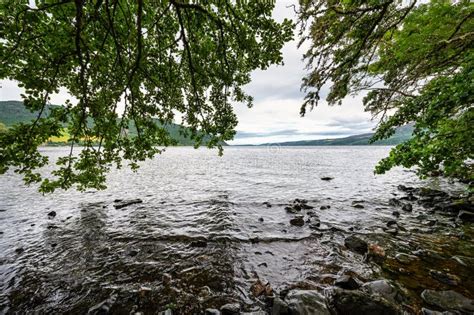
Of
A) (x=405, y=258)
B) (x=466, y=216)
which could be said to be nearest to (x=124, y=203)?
(x=405, y=258)

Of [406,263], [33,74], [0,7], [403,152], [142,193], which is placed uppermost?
[0,7]

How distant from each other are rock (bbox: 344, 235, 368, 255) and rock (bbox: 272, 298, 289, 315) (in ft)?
15.1

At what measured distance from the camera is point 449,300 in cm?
512

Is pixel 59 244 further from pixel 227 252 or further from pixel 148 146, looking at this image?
pixel 227 252

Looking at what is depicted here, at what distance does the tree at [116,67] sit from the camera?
16.3ft

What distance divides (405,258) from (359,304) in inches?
159

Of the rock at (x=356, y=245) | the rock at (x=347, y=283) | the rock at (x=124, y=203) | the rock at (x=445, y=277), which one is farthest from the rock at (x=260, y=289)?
the rock at (x=124, y=203)

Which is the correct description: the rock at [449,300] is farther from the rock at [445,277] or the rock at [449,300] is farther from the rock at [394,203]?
the rock at [394,203]

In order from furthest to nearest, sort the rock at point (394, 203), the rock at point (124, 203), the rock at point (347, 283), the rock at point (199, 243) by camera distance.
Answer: the rock at point (124, 203)
the rock at point (394, 203)
the rock at point (199, 243)
the rock at point (347, 283)

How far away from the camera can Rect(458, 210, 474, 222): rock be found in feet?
35.2

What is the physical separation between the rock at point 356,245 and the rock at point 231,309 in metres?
5.49

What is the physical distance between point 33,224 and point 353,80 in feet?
69.2

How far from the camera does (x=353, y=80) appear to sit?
10742mm

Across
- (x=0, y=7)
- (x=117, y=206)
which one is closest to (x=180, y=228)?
(x=117, y=206)
